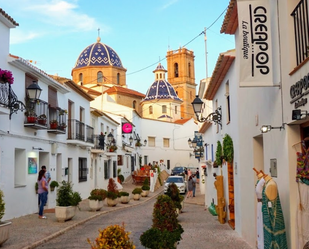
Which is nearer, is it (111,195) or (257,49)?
Result: (257,49)

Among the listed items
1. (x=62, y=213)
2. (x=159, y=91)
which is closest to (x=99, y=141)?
(x=62, y=213)

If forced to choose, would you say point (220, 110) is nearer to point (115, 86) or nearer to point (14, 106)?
point (14, 106)

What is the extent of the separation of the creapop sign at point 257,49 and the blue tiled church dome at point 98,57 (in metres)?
53.0

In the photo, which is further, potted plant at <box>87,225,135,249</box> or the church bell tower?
the church bell tower

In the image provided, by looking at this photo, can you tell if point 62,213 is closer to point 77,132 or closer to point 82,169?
point 77,132

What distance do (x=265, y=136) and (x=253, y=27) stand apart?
2.33m

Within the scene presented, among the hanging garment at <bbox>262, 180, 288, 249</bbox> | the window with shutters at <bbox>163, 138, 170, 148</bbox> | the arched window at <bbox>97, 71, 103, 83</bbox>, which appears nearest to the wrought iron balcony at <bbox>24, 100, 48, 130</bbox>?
the hanging garment at <bbox>262, 180, 288, 249</bbox>

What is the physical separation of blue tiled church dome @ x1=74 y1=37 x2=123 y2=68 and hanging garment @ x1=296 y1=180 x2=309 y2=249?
5405cm

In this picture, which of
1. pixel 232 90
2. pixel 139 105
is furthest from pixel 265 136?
pixel 139 105

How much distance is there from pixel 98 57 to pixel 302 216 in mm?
55455

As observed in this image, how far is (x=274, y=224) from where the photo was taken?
6848 millimetres

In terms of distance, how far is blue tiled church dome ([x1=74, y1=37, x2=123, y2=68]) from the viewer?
59.4 meters

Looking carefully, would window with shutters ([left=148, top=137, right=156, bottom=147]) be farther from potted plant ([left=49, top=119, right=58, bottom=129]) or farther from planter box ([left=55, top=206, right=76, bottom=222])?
planter box ([left=55, top=206, right=76, bottom=222])

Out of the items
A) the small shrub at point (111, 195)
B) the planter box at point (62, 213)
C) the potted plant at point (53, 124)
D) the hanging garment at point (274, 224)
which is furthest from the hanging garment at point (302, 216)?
the small shrub at point (111, 195)
